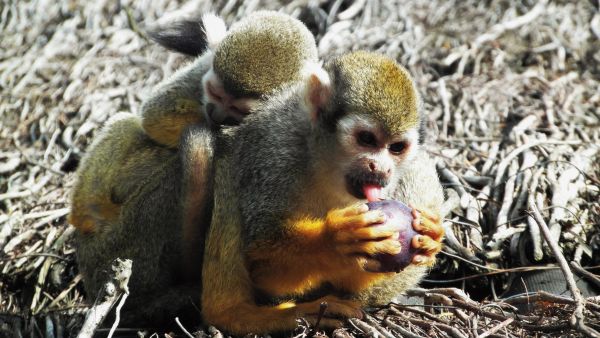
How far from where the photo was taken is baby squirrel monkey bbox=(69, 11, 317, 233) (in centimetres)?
417

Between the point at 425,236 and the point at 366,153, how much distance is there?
0.50 meters

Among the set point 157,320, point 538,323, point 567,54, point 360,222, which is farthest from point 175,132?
point 567,54

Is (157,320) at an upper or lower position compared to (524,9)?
lower

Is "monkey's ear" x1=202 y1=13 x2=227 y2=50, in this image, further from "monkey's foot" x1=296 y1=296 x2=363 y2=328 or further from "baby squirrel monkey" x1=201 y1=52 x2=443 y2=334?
"monkey's foot" x1=296 y1=296 x2=363 y2=328

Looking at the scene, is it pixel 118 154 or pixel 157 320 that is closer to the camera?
pixel 157 320

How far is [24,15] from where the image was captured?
7496 mm

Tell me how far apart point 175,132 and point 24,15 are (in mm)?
4058

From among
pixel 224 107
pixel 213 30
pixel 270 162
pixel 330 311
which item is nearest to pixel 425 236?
pixel 330 311

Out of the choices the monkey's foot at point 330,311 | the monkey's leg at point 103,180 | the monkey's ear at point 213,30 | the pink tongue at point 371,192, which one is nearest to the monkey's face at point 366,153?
the pink tongue at point 371,192

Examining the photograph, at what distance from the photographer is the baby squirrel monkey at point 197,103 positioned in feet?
13.7

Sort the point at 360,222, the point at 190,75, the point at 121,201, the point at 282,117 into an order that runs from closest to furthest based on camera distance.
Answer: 1. the point at 360,222
2. the point at 282,117
3. the point at 121,201
4. the point at 190,75

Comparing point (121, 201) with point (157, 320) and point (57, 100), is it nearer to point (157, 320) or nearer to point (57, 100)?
point (157, 320)

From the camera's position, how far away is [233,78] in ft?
13.6

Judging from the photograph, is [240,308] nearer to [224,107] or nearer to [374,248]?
[374,248]
